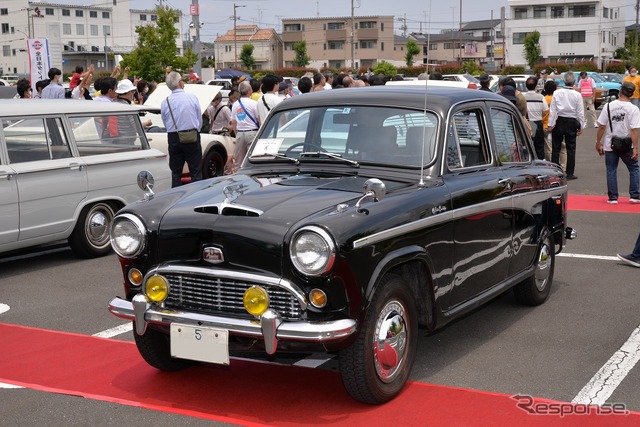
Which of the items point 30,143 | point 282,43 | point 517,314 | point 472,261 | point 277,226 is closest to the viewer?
point 277,226

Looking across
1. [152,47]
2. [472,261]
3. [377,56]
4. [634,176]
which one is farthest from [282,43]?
[472,261]

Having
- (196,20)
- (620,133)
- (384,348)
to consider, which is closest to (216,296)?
(384,348)

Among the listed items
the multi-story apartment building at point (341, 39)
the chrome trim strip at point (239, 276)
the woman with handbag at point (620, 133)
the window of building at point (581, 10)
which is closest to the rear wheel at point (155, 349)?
the chrome trim strip at point (239, 276)

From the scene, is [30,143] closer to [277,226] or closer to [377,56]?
[277,226]

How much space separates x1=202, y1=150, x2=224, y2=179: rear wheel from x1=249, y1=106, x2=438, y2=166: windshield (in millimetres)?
7192

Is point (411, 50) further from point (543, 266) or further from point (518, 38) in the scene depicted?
point (543, 266)

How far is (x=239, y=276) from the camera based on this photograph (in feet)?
14.9

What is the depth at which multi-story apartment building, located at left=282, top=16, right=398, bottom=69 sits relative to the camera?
104562 mm

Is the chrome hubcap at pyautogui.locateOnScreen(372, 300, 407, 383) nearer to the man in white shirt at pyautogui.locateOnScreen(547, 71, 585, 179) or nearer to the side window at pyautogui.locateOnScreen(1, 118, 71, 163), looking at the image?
the side window at pyautogui.locateOnScreen(1, 118, 71, 163)

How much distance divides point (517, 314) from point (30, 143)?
17.3 feet

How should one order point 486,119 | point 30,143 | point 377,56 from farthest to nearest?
point 377,56, point 30,143, point 486,119

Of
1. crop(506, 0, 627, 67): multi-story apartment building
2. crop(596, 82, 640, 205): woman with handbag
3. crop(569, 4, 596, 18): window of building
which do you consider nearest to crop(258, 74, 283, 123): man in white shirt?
crop(596, 82, 640, 205): woman with handbag

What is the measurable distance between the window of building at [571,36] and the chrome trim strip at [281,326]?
9046 centimetres

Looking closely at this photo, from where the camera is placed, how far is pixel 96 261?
30.7 feet
